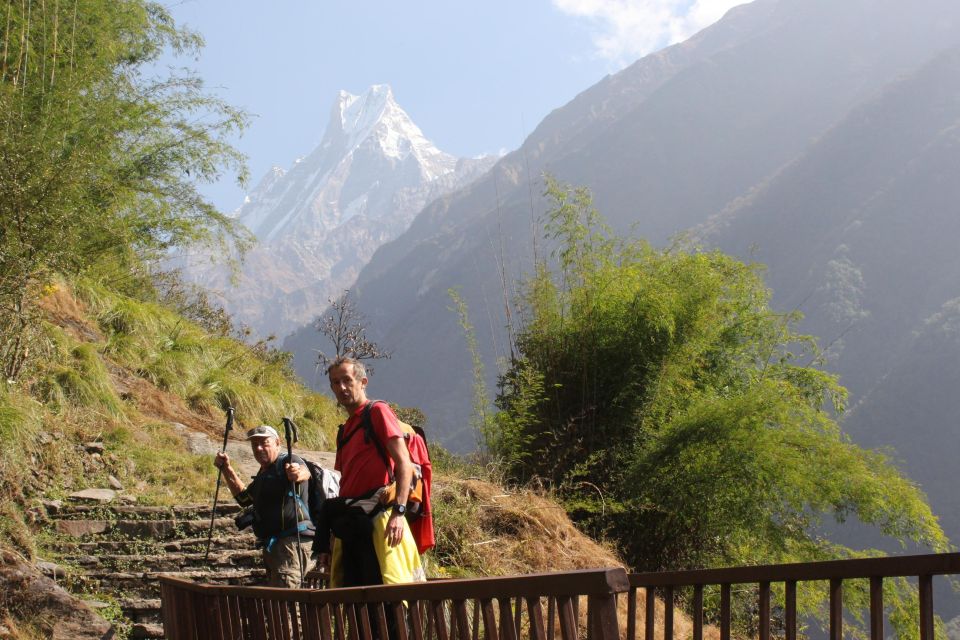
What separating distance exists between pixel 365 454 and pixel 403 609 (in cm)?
87

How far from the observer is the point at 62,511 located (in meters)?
7.37

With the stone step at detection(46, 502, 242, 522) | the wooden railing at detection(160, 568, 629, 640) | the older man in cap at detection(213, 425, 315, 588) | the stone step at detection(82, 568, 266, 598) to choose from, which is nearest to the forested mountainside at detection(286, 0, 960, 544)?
the stone step at detection(46, 502, 242, 522)

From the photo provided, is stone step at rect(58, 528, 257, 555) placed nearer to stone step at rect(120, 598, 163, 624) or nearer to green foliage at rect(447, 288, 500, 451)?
stone step at rect(120, 598, 163, 624)

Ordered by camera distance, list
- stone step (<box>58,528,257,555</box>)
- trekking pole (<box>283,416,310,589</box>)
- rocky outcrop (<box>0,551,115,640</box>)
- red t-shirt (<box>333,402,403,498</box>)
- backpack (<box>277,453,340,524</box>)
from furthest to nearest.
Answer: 1. stone step (<box>58,528,257,555</box>)
2. rocky outcrop (<box>0,551,115,640</box>)
3. backpack (<box>277,453,340,524</box>)
4. trekking pole (<box>283,416,310,589</box>)
5. red t-shirt (<box>333,402,403,498</box>)

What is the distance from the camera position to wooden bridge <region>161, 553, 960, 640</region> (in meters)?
2.67

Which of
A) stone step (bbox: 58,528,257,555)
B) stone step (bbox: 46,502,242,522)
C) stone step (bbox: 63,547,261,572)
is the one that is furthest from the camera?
stone step (bbox: 46,502,242,522)

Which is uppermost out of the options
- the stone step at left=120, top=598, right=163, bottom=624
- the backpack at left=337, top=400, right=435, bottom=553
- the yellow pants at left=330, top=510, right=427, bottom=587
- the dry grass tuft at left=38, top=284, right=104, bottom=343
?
the dry grass tuft at left=38, top=284, right=104, bottom=343

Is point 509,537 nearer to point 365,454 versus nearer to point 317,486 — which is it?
point 317,486

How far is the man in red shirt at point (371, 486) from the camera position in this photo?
3746 millimetres

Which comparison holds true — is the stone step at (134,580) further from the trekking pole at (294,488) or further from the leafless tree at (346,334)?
the leafless tree at (346,334)

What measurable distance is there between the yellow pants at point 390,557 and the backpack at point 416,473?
11cm

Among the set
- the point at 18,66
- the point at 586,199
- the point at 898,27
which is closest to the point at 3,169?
the point at 18,66

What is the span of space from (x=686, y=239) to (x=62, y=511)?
768cm

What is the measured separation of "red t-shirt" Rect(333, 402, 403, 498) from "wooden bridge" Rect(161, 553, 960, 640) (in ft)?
1.81
